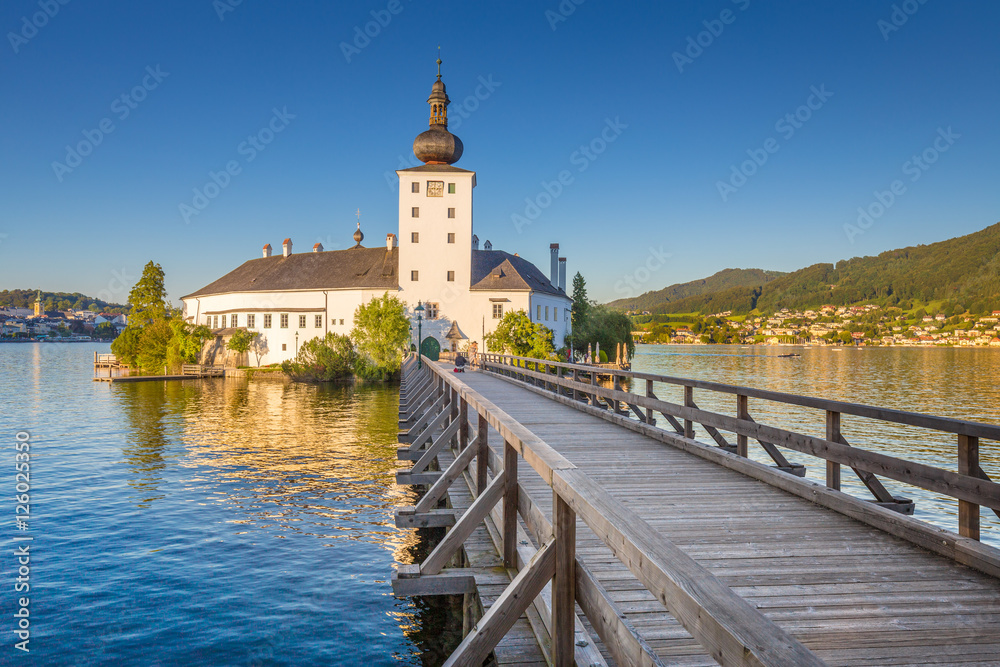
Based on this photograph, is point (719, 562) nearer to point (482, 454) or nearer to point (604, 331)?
point (482, 454)

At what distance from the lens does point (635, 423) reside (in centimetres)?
1074

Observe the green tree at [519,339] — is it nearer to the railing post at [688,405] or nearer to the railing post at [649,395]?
the railing post at [649,395]

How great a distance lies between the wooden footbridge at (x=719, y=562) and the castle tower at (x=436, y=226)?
47591 mm

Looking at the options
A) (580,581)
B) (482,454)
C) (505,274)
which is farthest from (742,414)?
(505,274)

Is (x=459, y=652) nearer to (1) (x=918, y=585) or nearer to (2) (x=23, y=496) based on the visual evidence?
(1) (x=918, y=585)

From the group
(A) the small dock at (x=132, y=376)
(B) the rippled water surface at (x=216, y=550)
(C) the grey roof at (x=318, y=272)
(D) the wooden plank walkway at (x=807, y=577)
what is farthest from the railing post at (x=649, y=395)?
(A) the small dock at (x=132, y=376)

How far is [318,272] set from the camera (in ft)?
209

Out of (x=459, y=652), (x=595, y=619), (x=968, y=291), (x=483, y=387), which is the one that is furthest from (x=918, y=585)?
(x=968, y=291)

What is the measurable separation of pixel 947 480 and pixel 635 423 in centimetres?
626

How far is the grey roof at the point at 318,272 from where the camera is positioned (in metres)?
59.3

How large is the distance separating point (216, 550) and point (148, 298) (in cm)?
6608

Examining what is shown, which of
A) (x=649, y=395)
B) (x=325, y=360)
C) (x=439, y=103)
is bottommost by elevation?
(x=325, y=360)

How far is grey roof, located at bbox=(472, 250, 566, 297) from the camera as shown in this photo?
56.0 meters

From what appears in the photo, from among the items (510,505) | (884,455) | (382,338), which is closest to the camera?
(510,505)
